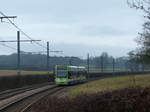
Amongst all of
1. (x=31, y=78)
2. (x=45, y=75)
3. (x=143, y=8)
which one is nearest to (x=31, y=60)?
(x=45, y=75)

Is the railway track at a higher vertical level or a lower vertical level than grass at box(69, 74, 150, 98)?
lower

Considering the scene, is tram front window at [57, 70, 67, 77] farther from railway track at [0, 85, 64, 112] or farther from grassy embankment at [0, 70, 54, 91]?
railway track at [0, 85, 64, 112]

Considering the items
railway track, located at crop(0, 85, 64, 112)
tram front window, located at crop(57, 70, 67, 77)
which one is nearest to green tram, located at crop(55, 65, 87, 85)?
tram front window, located at crop(57, 70, 67, 77)

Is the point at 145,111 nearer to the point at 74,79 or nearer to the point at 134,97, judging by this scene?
the point at 134,97

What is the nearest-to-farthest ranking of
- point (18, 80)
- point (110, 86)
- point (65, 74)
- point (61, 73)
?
1. point (110, 86)
2. point (65, 74)
3. point (61, 73)
4. point (18, 80)

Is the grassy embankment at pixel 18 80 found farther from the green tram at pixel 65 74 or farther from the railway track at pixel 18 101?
the railway track at pixel 18 101

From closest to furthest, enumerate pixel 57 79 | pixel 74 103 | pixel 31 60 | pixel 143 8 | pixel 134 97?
1. pixel 134 97
2. pixel 74 103
3. pixel 143 8
4. pixel 57 79
5. pixel 31 60

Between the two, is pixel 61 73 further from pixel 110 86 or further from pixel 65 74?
pixel 110 86

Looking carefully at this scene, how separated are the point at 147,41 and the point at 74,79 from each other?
28.0 m

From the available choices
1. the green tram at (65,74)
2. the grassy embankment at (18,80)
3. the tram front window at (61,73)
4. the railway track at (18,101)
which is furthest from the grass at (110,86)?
the grassy embankment at (18,80)

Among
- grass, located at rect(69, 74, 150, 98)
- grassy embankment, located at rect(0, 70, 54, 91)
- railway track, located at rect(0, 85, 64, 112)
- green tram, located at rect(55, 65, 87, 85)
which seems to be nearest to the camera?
railway track, located at rect(0, 85, 64, 112)

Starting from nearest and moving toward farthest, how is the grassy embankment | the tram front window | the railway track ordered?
the railway track → the grassy embankment → the tram front window

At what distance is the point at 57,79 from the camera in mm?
52594

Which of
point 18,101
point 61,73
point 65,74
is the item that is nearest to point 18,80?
point 61,73
